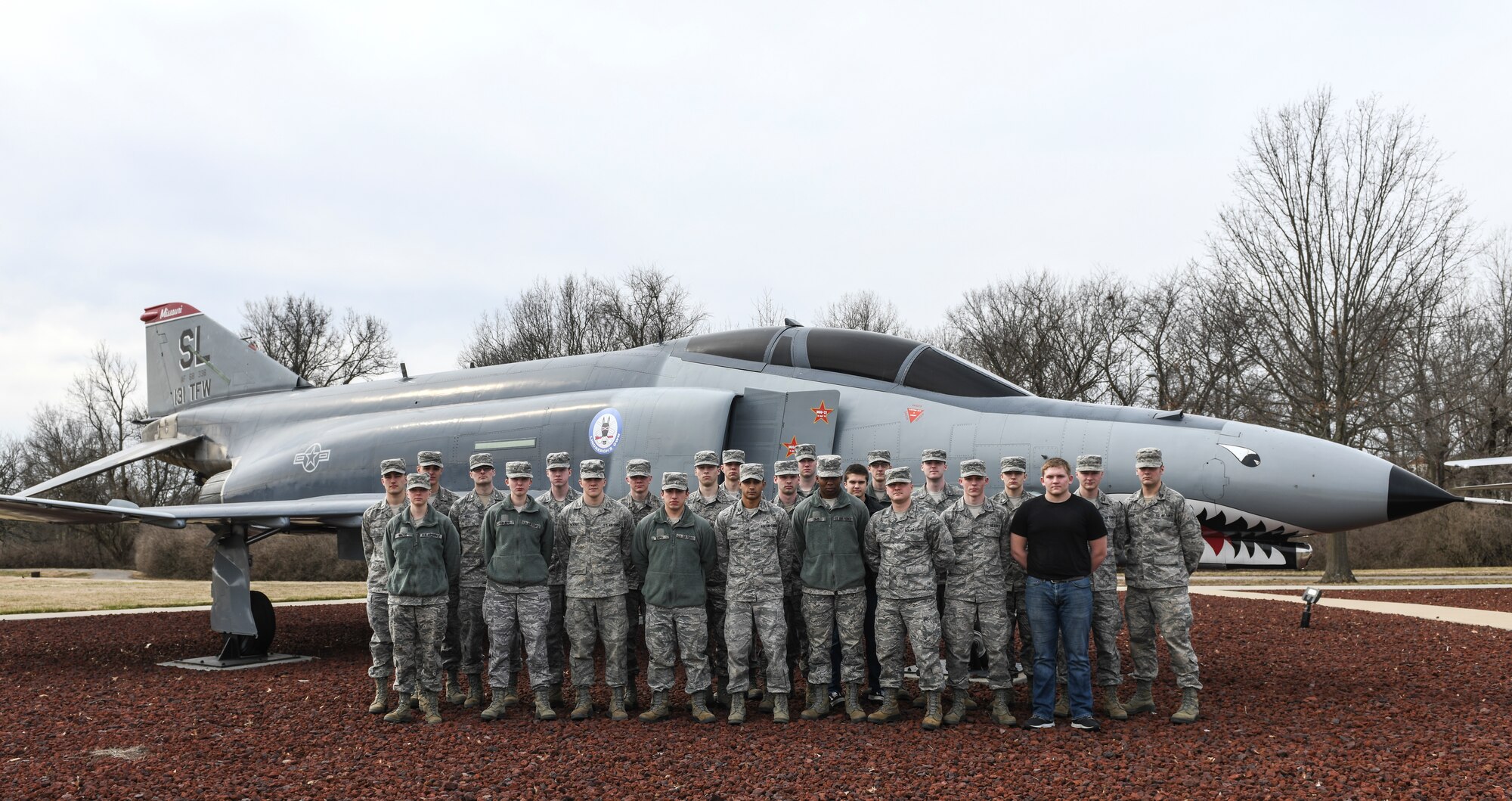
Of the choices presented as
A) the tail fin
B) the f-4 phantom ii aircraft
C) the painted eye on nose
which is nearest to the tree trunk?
the f-4 phantom ii aircraft

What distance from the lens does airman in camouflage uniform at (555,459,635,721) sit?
21.4ft

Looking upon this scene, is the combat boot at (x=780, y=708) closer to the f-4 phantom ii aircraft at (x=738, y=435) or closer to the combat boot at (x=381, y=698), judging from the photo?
the f-4 phantom ii aircraft at (x=738, y=435)

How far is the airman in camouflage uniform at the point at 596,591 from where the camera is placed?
257 inches

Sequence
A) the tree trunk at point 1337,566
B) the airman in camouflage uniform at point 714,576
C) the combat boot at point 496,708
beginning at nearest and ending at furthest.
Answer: the combat boot at point 496,708, the airman in camouflage uniform at point 714,576, the tree trunk at point 1337,566

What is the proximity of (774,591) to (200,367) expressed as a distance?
12.2m

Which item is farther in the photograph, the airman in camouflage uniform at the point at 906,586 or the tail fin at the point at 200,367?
the tail fin at the point at 200,367

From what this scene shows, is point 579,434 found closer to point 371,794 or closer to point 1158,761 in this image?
point 371,794

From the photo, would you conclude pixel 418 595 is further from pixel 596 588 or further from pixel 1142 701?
pixel 1142 701

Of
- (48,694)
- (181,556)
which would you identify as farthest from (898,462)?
(181,556)

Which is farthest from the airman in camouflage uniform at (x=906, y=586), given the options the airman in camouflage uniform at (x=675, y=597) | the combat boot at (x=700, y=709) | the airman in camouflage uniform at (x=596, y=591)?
the airman in camouflage uniform at (x=596, y=591)

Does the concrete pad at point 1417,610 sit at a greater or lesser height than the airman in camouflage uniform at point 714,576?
lesser

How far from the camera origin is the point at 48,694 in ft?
25.8

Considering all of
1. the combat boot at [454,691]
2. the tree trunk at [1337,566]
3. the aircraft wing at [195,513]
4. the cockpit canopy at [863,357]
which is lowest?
the tree trunk at [1337,566]

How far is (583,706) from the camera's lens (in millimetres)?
6500
